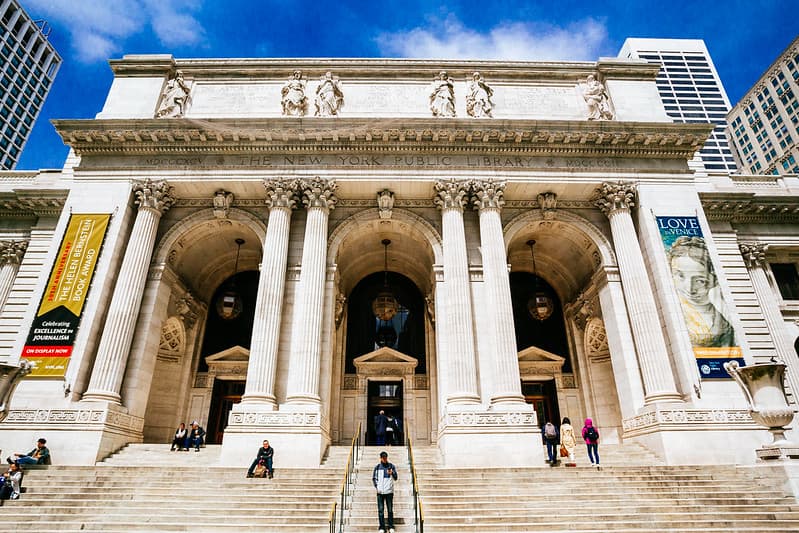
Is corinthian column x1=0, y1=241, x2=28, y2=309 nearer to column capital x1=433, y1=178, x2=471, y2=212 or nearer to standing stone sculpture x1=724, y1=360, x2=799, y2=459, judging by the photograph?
column capital x1=433, y1=178, x2=471, y2=212

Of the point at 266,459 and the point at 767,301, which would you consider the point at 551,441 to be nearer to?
the point at 266,459

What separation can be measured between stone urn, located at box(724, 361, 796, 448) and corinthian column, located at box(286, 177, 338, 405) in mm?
12980

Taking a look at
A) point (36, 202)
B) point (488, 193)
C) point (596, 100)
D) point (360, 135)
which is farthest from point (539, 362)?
point (36, 202)

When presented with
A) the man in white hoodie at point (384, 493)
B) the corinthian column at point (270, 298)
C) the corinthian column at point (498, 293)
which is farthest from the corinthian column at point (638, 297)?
the corinthian column at point (270, 298)

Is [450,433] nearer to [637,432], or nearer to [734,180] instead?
[637,432]

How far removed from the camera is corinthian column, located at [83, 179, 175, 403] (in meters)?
15.9

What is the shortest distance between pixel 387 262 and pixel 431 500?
15.8m

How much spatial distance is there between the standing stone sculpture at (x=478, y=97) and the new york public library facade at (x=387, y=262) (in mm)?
184

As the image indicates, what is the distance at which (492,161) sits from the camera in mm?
19812

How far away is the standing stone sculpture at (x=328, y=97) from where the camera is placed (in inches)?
833

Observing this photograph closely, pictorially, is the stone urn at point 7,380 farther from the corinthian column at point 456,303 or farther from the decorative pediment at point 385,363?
the decorative pediment at point 385,363

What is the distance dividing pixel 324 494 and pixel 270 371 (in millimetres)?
5948

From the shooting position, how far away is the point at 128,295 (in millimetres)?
17219

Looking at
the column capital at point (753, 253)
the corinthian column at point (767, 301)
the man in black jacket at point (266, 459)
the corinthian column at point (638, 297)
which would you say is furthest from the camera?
the column capital at point (753, 253)
